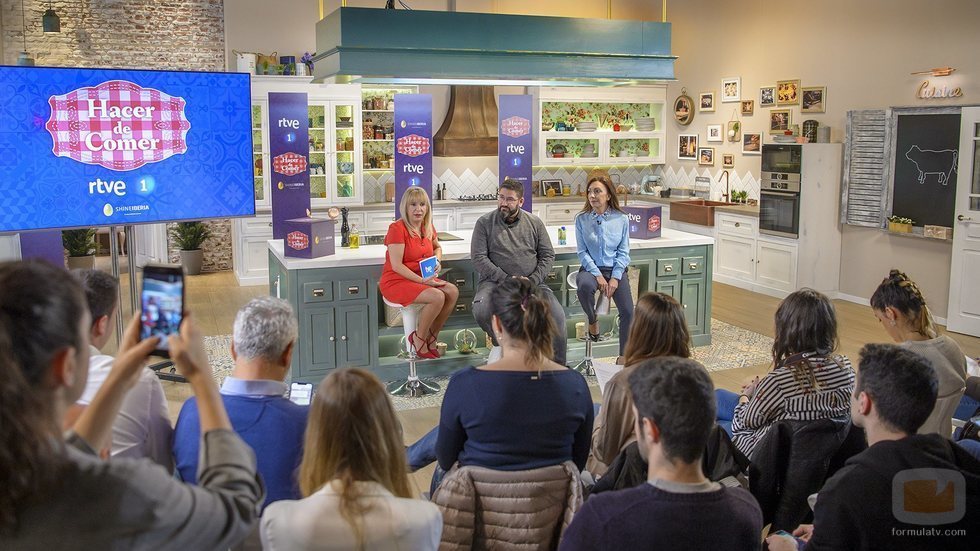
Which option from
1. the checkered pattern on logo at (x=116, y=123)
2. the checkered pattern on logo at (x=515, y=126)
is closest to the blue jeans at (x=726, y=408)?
the checkered pattern on logo at (x=116, y=123)

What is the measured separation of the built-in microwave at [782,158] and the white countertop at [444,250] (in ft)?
7.63

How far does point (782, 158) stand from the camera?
373 inches

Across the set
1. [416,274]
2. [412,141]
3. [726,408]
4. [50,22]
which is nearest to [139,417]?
[726,408]

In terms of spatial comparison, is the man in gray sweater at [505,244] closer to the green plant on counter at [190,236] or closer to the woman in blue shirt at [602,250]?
the woman in blue shirt at [602,250]

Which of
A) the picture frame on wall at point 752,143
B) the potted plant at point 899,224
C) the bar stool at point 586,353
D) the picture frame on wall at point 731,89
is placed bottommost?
the bar stool at point 586,353

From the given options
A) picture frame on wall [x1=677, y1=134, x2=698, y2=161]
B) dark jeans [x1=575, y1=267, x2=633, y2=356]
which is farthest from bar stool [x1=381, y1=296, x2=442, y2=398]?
picture frame on wall [x1=677, y1=134, x2=698, y2=161]

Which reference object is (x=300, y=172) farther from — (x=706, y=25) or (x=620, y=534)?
(x=620, y=534)

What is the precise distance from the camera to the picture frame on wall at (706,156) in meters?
11.3

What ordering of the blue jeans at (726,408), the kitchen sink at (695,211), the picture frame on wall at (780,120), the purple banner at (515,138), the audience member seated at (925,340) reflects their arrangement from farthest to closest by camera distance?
the kitchen sink at (695,211)
the picture frame on wall at (780,120)
the purple banner at (515,138)
the blue jeans at (726,408)
the audience member seated at (925,340)

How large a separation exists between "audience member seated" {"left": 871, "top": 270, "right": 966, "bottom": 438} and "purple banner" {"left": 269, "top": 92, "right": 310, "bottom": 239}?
20.7 feet

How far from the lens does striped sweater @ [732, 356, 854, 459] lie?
3119mm

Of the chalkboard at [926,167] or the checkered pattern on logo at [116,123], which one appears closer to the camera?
the checkered pattern on logo at [116,123]

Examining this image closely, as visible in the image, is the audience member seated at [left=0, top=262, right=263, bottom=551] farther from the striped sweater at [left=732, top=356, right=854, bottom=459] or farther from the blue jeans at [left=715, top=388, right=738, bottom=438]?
the blue jeans at [left=715, top=388, right=738, bottom=438]

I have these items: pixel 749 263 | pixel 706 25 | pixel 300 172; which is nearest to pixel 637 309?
pixel 300 172
